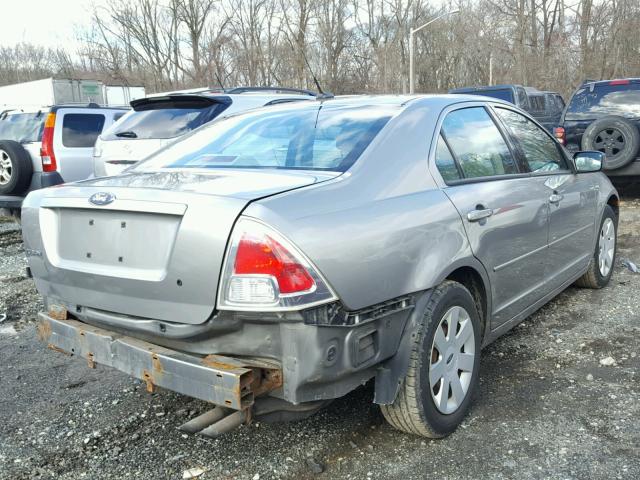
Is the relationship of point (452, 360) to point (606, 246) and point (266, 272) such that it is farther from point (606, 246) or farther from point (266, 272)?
point (606, 246)

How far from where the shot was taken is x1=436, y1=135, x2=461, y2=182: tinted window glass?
309 centimetres

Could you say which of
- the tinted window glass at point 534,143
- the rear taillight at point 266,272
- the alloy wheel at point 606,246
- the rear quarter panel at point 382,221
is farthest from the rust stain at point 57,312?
the alloy wheel at point 606,246

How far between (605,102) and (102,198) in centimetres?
884

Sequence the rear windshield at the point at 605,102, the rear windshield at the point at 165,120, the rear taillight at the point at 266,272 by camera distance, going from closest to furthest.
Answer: the rear taillight at the point at 266,272 → the rear windshield at the point at 165,120 → the rear windshield at the point at 605,102

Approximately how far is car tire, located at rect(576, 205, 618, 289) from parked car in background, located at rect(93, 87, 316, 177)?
323cm

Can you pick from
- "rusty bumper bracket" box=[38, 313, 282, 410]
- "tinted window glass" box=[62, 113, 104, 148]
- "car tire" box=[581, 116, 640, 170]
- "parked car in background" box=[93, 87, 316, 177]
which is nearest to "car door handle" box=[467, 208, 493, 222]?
"rusty bumper bracket" box=[38, 313, 282, 410]

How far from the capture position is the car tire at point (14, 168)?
26.4 ft

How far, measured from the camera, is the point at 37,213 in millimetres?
2828

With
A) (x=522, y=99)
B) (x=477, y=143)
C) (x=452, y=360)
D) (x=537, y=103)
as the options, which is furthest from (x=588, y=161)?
(x=537, y=103)

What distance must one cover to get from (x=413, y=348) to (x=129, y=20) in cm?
4337

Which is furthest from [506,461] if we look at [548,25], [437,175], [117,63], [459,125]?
[117,63]

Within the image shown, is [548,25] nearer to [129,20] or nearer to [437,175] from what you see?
[129,20]

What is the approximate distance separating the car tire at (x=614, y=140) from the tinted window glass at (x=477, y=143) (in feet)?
17.2

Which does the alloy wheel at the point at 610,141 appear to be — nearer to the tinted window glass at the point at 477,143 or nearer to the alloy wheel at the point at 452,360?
the tinted window glass at the point at 477,143
